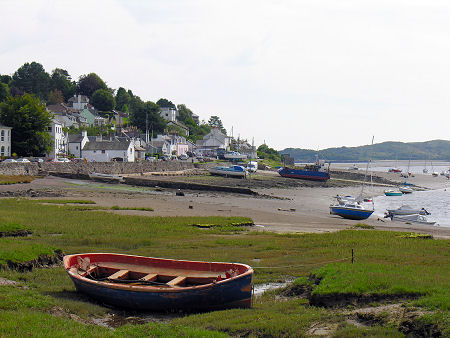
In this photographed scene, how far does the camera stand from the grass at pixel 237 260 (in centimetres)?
1174

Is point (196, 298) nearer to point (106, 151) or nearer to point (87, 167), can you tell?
point (87, 167)

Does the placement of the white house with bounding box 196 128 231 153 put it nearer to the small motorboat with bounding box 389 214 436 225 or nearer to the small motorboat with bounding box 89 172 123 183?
the small motorboat with bounding box 89 172 123 183

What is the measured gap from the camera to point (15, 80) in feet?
547

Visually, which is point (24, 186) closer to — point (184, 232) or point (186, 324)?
point (184, 232)

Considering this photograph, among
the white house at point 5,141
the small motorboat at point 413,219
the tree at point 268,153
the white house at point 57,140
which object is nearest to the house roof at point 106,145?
the white house at point 57,140

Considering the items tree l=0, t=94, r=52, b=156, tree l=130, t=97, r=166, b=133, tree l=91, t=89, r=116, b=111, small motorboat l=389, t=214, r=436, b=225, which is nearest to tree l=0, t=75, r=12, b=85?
tree l=91, t=89, r=116, b=111

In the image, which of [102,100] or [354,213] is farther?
[102,100]

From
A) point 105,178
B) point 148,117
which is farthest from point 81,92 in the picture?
point 105,178

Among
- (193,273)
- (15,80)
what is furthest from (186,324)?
(15,80)

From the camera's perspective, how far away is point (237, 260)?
66.8ft

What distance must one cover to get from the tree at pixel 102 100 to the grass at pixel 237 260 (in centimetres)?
13068

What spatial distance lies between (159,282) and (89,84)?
16523cm

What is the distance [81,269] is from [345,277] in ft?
26.3

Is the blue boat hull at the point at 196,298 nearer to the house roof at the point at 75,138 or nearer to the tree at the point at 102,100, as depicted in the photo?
the house roof at the point at 75,138
